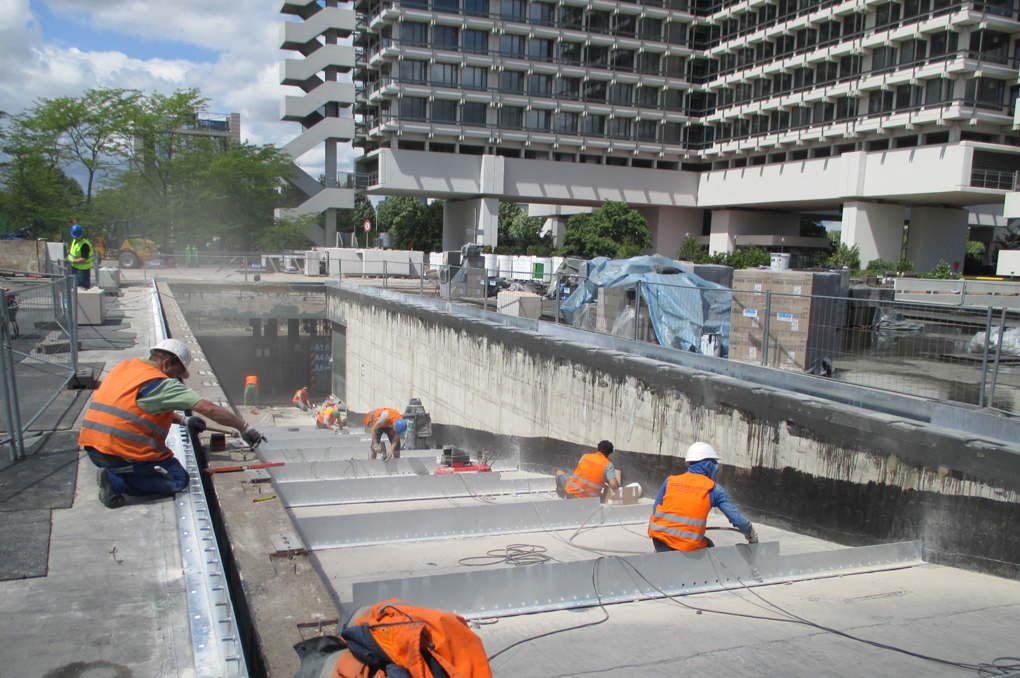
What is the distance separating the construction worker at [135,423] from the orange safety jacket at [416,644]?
9.61 ft

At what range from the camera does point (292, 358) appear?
39031 millimetres

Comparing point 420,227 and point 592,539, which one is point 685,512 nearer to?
point 592,539

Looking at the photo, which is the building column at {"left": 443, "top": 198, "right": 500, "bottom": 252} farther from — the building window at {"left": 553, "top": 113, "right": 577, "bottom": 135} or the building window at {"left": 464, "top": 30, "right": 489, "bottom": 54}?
the building window at {"left": 464, "top": 30, "right": 489, "bottom": 54}

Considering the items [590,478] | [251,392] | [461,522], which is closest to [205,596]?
[461,522]

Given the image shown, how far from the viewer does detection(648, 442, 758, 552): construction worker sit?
6.04 m

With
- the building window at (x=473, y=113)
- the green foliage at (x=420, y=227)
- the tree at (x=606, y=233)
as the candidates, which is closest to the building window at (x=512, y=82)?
the building window at (x=473, y=113)

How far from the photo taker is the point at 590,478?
30.3 ft

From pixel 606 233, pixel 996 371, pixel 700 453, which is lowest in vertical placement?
pixel 700 453

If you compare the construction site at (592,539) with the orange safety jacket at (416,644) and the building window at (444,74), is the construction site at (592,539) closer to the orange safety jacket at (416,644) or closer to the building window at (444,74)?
the orange safety jacket at (416,644)

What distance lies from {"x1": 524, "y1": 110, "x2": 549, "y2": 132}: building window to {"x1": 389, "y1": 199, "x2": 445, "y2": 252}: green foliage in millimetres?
19394

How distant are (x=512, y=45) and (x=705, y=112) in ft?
57.5

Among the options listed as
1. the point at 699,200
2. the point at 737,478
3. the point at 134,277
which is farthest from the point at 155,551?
the point at 699,200

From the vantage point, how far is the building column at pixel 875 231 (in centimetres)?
4634

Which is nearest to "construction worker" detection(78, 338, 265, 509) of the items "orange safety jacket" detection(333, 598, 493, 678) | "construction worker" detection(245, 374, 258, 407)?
"orange safety jacket" detection(333, 598, 493, 678)
